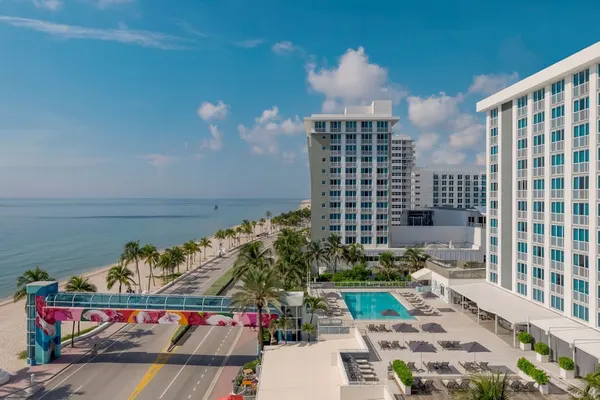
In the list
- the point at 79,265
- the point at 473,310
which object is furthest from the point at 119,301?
the point at 79,265

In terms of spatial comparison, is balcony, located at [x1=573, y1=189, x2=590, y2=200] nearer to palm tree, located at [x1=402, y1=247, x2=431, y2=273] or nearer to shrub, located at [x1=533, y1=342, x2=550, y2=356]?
shrub, located at [x1=533, y1=342, x2=550, y2=356]

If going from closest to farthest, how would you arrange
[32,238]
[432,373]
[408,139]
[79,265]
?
[432,373], [79,265], [408,139], [32,238]

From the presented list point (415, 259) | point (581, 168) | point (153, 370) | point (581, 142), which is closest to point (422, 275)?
point (415, 259)

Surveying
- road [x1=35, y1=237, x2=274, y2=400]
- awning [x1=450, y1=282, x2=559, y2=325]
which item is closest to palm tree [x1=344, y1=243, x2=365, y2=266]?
awning [x1=450, y1=282, x2=559, y2=325]

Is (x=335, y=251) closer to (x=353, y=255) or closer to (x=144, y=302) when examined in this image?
(x=353, y=255)

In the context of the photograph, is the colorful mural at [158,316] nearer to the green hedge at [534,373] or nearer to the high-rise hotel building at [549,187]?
the green hedge at [534,373]

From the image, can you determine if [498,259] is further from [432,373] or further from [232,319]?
[232,319]

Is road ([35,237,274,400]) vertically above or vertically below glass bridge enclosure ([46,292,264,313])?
below
